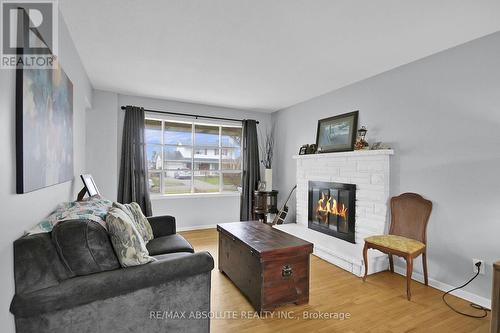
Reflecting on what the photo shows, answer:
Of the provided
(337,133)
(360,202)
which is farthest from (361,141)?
(360,202)

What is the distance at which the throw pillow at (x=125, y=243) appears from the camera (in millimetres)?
1445

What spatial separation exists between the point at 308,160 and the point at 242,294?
101 inches

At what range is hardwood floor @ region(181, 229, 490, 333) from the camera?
6.27 ft

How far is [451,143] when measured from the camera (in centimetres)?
249

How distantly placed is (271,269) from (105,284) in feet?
4.03

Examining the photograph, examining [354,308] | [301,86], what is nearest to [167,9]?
[301,86]

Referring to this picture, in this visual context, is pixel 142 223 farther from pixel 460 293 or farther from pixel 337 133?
pixel 460 293

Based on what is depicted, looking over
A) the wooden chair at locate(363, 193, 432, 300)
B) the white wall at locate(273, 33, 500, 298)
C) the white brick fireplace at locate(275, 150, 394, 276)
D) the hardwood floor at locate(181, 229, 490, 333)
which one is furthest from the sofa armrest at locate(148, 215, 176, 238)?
the white wall at locate(273, 33, 500, 298)

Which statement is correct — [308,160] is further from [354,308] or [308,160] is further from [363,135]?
[354,308]

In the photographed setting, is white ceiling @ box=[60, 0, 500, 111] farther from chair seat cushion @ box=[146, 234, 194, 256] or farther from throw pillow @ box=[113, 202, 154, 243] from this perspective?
chair seat cushion @ box=[146, 234, 194, 256]

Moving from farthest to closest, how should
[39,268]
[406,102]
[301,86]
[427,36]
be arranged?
[301,86] → [406,102] → [427,36] → [39,268]

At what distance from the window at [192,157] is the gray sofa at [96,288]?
3.25 meters

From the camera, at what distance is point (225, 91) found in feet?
12.9

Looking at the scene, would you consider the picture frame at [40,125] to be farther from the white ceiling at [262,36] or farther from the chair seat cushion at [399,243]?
the chair seat cushion at [399,243]
